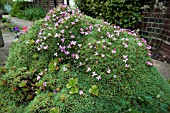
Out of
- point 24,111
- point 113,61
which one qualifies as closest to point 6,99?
point 24,111

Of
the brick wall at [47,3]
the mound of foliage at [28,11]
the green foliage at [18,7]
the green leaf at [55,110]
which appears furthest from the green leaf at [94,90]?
the green foliage at [18,7]

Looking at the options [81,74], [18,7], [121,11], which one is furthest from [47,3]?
[81,74]

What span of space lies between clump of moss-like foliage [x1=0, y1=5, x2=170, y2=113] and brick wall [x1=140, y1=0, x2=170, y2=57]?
1549 mm

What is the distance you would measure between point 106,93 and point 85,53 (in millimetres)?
411

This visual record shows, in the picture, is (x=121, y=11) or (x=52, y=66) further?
(x=121, y=11)

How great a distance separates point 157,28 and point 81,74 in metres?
2.40

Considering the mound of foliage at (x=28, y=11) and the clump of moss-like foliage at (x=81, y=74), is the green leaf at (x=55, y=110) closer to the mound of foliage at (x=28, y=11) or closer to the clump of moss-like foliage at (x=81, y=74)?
the clump of moss-like foliage at (x=81, y=74)

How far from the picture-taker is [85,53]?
164 cm

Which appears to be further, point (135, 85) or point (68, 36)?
point (68, 36)

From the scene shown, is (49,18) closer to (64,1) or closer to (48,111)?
(48,111)

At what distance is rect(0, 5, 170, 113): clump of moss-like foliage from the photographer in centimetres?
145

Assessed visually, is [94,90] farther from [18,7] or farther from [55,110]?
[18,7]

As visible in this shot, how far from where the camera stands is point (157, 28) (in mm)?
3412

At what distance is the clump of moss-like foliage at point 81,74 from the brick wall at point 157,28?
1549mm
